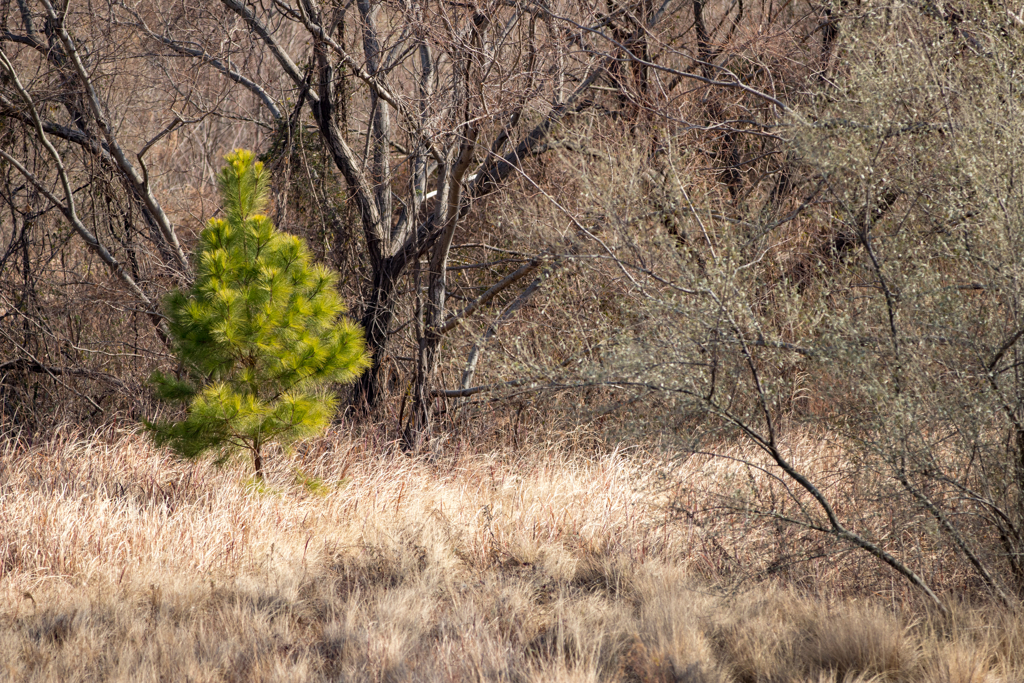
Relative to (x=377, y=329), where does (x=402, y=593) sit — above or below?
below

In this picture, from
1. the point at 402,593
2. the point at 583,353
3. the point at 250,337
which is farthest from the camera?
the point at 583,353

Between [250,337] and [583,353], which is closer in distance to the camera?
[250,337]

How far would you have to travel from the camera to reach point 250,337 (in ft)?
17.8

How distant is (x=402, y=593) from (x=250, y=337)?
1978mm

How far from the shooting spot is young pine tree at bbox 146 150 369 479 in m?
5.35

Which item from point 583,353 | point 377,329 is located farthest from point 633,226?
point 377,329

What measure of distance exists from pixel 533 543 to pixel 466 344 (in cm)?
340

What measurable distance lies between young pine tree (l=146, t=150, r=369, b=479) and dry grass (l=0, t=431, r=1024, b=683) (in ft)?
1.65

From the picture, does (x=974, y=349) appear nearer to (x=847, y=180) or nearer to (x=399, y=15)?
(x=847, y=180)

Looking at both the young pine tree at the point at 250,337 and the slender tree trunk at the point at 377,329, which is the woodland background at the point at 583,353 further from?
the young pine tree at the point at 250,337

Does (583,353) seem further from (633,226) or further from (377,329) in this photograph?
(377,329)

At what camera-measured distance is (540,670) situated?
3.56 metres

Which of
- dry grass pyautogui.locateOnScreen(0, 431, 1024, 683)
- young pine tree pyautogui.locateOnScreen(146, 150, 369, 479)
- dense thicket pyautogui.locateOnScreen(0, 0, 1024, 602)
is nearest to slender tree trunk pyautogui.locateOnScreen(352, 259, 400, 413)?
dense thicket pyautogui.locateOnScreen(0, 0, 1024, 602)

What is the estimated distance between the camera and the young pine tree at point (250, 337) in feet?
17.5
